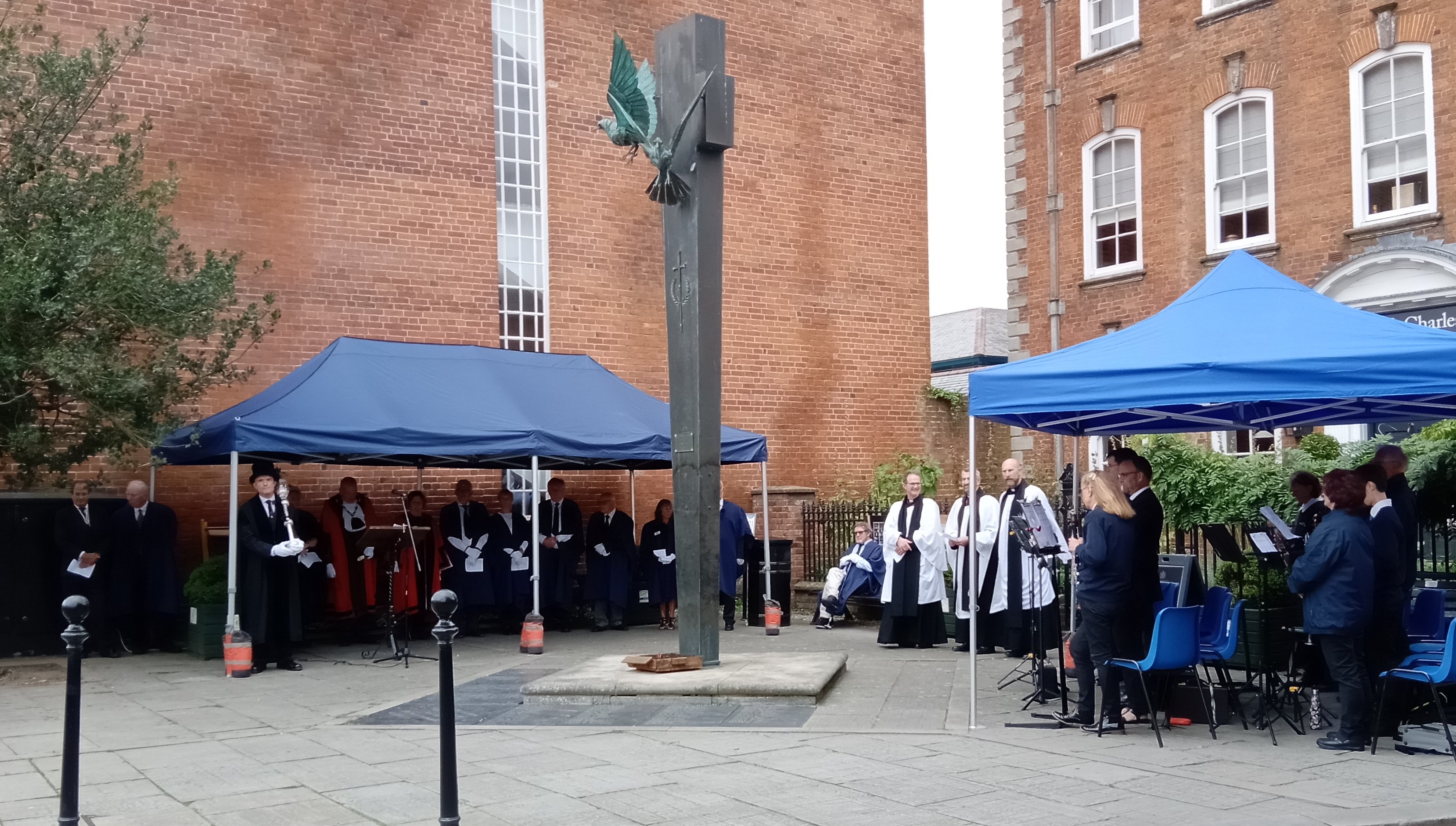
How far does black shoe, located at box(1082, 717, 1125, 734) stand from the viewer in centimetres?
881

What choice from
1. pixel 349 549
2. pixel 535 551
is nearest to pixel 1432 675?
pixel 535 551

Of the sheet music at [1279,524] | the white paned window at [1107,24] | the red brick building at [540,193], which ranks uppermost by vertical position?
the white paned window at [1107,24]

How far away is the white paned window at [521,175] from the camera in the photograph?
59.1 feet

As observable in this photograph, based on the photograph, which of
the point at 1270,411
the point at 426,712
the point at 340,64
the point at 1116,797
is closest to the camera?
the point at 1116,797

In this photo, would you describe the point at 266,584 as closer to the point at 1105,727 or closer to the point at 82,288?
the point at 82,288

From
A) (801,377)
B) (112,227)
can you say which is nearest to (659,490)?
(801,377)

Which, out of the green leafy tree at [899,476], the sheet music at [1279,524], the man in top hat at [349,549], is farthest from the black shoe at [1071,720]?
the green leafy tree at [899,476]

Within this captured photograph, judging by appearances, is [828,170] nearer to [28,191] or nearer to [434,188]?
[434,188]

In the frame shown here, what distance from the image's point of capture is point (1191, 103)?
21078 millimetres

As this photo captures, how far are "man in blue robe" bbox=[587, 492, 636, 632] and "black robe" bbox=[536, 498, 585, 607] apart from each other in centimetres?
22

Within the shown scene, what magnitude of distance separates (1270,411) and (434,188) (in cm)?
1064

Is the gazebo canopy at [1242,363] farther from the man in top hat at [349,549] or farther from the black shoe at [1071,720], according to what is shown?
the man in top hat at [349,549]

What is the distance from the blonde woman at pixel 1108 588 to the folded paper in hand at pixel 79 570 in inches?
384

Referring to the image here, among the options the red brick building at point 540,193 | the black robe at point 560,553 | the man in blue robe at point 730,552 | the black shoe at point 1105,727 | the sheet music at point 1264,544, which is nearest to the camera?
the black shoe at point 1105,727
